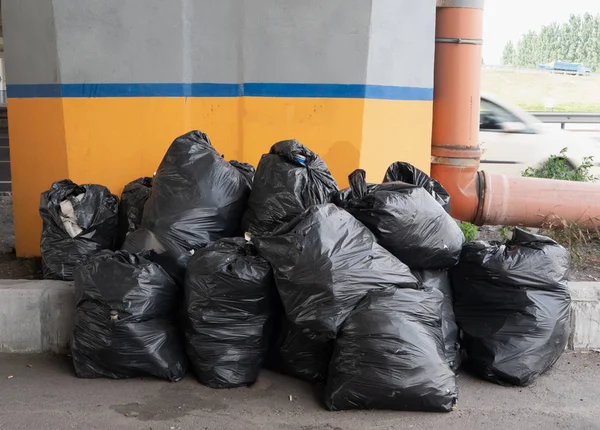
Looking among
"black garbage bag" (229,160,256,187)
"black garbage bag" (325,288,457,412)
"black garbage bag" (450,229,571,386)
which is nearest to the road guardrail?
"black garbage bag" (229,160,256,187)

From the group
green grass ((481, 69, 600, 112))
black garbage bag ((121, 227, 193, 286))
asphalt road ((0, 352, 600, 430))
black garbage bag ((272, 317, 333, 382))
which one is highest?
green grass ((481, 69, 600, 112))

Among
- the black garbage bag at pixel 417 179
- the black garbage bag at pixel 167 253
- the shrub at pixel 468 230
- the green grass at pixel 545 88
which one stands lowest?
the shrub at pixel 468 230

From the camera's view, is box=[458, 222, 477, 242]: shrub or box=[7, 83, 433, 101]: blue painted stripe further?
box=[458, 222, 477, 242]: shrub

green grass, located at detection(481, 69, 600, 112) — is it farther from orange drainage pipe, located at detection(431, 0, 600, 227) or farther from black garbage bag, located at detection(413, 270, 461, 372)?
black garbage bag, located at detection(413, 270, 461, 372)

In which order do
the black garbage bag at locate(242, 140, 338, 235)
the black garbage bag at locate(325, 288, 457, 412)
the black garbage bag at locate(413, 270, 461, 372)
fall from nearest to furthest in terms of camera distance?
the black garbage bag at locate(325, 288, 457, 412)
the black garbage bag at locate(413, 270, 461, 372)
the black garbage bag at locate(242, 140, 338, 235)

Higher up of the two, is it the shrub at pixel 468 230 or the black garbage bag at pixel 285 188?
the black garbage bag at pixel 285 188

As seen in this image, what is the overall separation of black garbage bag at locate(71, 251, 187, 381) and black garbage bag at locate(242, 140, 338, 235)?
611 millimetres

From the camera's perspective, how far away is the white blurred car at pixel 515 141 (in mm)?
7605

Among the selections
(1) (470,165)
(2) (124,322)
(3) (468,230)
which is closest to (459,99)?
(1) (470,165)

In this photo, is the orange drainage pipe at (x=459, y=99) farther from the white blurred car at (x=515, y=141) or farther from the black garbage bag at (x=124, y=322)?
the white blurred car at (x=515, y=141)

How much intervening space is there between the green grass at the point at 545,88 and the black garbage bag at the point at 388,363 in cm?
2484

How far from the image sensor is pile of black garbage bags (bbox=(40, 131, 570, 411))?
3051 mm

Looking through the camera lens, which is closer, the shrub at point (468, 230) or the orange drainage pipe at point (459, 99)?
the orange drainage pipe at point (459, 99)

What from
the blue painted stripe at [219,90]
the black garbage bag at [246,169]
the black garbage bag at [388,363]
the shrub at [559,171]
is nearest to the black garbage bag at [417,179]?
the blue painted stripe at [219,90]
